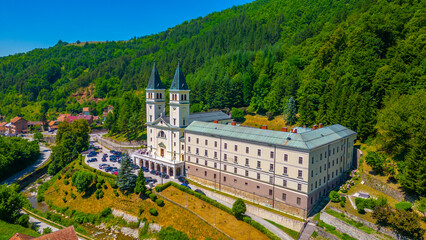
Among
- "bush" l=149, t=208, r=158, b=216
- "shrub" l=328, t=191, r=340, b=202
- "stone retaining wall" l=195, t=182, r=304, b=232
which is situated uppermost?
"shrub" l=328, t=191, r=340, b=202

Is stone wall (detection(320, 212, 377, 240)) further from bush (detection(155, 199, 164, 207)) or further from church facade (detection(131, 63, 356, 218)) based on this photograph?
bush (detection(155, 199, 164, 207))

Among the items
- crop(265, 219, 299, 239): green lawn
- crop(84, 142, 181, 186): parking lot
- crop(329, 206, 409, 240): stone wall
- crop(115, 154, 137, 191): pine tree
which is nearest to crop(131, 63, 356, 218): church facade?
crop(84, 142, 181, 186): parking lot

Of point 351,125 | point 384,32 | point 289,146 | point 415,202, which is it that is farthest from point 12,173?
point 384,32

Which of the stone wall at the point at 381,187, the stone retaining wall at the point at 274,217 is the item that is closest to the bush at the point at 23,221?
the stone retaining wall at the point at 274,217

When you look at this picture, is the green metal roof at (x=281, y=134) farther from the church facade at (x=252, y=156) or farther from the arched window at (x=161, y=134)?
the arched window at (x=161, y=134)

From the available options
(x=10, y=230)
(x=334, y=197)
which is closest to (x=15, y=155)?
(x=10, y=230)

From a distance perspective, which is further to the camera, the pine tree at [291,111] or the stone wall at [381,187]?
the pine tree at [291,111]

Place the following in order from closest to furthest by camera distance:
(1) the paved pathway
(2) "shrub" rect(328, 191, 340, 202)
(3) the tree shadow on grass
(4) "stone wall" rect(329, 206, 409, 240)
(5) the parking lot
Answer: (4) "stone wall" rect(329, 206, 409, 240) → (2) "shrub" rect(328, 191, 340, 202) → (5) the parking lot → (3) the tree shadow on grass → (1) the paved pathway

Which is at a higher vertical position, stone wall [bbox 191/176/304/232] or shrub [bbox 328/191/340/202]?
shrub [bbox 328/191/340/202]
